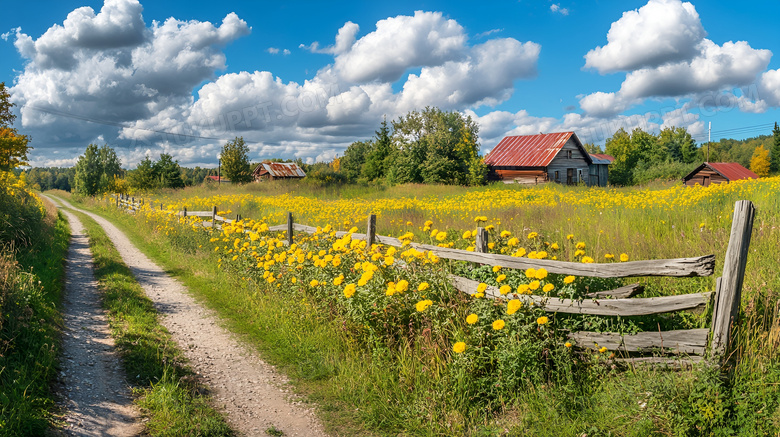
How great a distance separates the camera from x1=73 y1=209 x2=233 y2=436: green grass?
4238 millimetres

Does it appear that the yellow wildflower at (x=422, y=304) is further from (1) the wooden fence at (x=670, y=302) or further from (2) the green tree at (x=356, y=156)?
(2) the green tree at (x=356, y=156)

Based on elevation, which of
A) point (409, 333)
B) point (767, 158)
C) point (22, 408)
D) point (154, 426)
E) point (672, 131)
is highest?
point (672, 131)

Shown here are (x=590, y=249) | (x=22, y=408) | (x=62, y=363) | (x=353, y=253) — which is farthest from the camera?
(x=590, y=249)

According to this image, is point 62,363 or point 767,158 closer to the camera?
point 62,363

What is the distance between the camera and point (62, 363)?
554 centimetres

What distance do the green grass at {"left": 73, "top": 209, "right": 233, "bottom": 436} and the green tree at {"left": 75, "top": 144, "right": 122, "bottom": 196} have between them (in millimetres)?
43401

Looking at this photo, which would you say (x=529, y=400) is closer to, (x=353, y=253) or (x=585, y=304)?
(x=585, y=304)

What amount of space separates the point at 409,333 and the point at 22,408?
3.91 m

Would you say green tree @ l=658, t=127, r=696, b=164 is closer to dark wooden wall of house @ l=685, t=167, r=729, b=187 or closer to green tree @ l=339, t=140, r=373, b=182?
dark wooden wall of house @ l=685, t=167, r=729, b=187

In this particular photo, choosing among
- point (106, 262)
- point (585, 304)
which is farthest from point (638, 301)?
point (106, 262)

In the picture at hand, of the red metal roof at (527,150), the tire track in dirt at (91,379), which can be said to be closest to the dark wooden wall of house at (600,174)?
the red metal roof at (527,150)

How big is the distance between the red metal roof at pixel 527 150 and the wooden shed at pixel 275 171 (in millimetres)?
40481

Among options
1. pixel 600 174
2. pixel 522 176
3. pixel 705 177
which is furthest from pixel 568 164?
pixel 600 174

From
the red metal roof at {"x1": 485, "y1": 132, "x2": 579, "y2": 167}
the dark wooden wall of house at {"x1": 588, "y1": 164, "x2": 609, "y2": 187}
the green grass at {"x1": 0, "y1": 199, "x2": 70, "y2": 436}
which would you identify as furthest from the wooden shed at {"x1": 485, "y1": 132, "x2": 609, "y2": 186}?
the green grass at {"x1": 0, "y1": 199, "x2": 70, "y2": 436}
